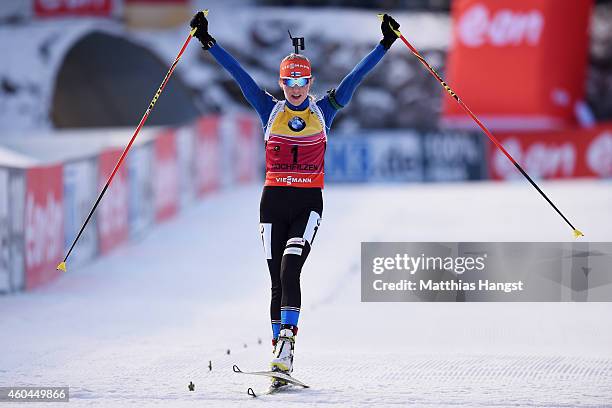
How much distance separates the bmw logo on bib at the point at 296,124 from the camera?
6.80 m

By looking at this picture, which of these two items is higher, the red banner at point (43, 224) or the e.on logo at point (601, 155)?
the e.on logo at point (601, 155)

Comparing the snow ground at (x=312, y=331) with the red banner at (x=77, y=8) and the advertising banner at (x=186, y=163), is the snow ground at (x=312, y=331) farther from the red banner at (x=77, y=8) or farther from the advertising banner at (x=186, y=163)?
the red banner at (x=77, y=8)

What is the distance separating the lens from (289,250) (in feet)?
21.9

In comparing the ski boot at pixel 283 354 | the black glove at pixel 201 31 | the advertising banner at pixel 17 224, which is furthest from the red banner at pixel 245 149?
the ski boot at pixel 283 354

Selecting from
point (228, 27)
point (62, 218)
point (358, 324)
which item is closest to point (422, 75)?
point (228, 27)

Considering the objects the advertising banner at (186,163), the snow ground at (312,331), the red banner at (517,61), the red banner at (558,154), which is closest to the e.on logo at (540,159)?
the red banner at (558,154)

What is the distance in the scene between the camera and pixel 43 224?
1175 cm

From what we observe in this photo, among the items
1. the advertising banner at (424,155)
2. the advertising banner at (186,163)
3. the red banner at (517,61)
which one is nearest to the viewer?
the advertising banner at (186,163)

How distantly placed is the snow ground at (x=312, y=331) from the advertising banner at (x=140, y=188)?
341 millimetres

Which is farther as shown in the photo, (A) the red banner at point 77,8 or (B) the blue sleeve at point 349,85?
(A) the red banner at point 77,8

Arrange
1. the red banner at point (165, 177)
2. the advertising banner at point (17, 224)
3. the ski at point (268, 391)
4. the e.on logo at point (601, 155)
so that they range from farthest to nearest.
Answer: the e.on logo at point (601, 155)
the red banner at point (165, 177)
the advertising banner at point (17, 224)
the ski at point (268, 391)

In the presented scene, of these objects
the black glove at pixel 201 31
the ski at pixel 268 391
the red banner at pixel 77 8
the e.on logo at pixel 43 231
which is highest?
the red banner at pixel 77 8

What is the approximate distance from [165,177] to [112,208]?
2.89 metres

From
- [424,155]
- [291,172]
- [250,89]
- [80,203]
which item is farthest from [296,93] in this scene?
[424,155]
